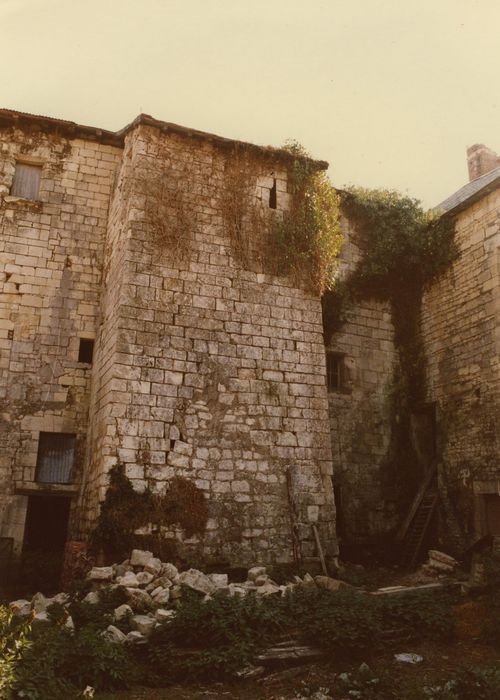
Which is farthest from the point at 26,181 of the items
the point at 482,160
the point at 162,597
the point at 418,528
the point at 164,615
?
the point at 482,160

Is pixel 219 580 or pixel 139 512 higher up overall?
pixel 139 512

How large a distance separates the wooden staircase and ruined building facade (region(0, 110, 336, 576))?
3.45 m

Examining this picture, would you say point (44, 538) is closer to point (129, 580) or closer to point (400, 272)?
point (129, 580)

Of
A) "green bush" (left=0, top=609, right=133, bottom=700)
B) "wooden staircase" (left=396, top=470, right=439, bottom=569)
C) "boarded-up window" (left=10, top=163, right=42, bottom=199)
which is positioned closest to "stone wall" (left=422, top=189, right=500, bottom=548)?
"wooden staircase" (left=396, top=470, right=439, bottom=569)

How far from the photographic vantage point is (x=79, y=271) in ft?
38.9

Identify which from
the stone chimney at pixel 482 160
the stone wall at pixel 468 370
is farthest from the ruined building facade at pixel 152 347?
the stone chimney at pixel 482 160

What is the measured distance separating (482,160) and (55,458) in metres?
14.1

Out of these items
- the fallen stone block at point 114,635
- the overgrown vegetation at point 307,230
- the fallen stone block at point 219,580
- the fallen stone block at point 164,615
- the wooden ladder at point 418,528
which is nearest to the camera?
the fallen stone block at point 114,635

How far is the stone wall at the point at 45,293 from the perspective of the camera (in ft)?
35.3

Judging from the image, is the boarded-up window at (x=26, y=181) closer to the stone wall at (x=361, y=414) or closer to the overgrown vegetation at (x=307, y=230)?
the overgrown vegetation at (x=307, y=230)

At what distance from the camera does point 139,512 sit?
8969 millimetres

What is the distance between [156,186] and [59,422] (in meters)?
4.47

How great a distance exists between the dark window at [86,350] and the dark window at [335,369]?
5.06 meters

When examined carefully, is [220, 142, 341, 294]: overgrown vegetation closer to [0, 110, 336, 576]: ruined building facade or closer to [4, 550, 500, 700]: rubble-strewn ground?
[0, 110, 336, 576]: ruined building facade
